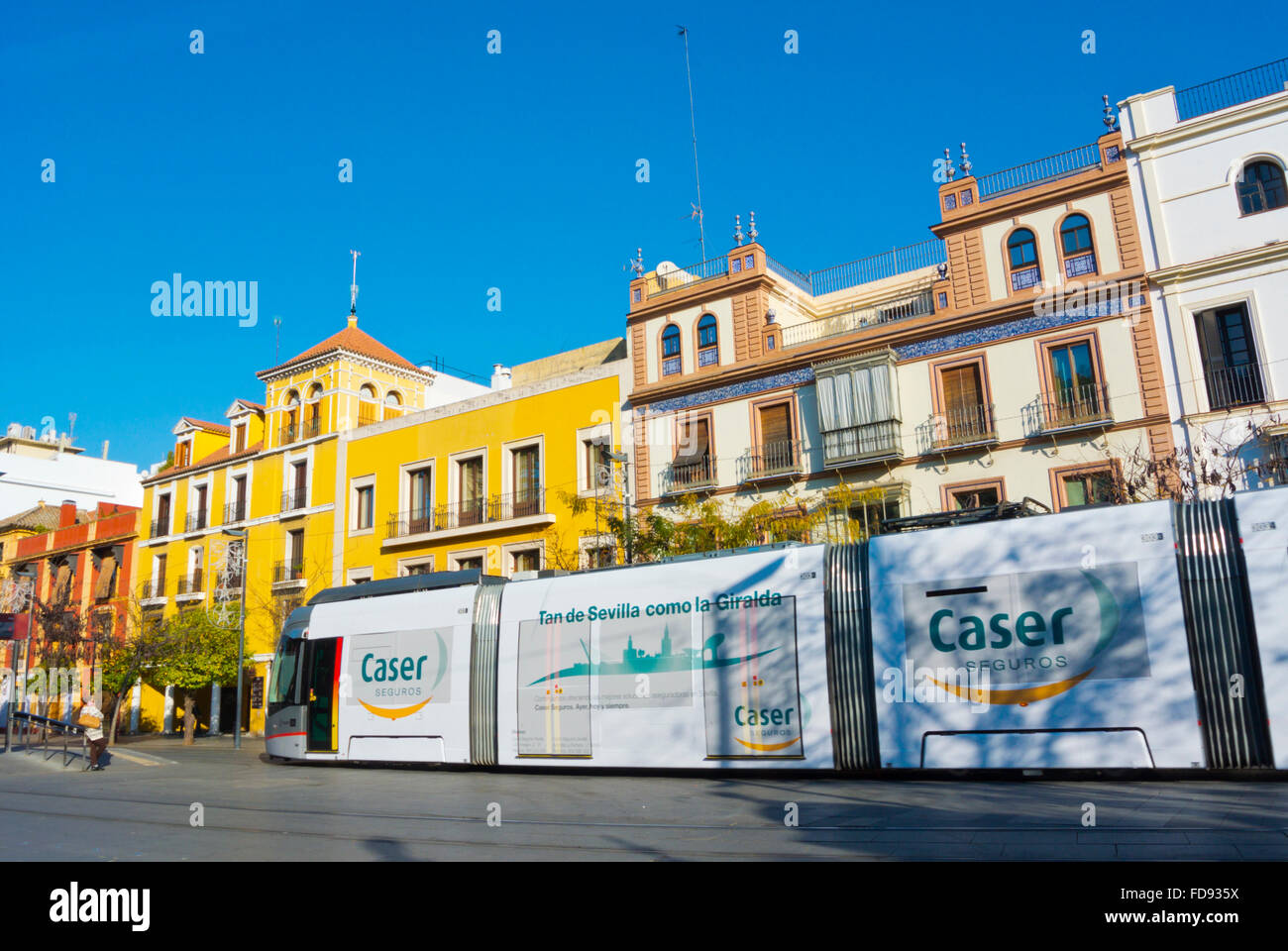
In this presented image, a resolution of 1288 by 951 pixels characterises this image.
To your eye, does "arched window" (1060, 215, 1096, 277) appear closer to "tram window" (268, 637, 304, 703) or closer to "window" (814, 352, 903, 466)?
"window" (814, 352, 903, 466)

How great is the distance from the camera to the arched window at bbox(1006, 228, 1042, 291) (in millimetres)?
A: 24500

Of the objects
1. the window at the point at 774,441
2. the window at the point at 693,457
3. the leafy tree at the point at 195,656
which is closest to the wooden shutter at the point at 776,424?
the window at the point at 774,441

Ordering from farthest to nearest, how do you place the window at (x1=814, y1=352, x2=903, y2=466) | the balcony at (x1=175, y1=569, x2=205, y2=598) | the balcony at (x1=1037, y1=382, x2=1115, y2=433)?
the balcony at (x1=175, y1=569, x2=205, y2=598)
the window at (x1=814, y1=352, x2=903, y2=466)
the balcony at (x1=1037, y1=382, x2=1115, y2=433)

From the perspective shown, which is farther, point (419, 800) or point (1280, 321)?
point (1280, 321)

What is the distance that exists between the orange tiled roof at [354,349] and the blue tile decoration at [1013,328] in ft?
77.8

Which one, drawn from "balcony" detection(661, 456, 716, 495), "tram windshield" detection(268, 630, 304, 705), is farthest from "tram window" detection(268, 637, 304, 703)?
"balcony" detection(661, 456, 716, 495)

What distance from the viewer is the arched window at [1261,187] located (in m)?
22.0

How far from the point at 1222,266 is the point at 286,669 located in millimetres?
22608

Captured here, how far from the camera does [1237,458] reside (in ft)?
68.7

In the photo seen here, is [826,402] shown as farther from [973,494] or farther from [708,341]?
[708,341]

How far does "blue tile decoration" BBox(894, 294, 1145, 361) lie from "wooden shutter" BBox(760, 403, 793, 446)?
3.56 meters
